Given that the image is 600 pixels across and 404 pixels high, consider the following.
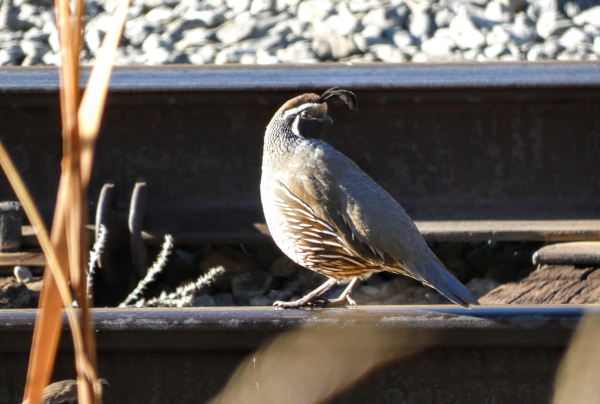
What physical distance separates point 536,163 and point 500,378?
6.95 ft

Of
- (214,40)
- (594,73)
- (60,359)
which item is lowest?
(214,40)

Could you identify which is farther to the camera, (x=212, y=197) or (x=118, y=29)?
(x=212, y=197)

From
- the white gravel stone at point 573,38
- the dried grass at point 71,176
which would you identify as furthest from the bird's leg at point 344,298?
the white gravel stone at point 573,38

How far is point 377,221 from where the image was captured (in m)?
2.89

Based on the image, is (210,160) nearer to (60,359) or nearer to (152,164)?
(152,164)

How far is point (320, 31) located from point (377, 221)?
430 cm

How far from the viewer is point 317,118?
3.23 metres

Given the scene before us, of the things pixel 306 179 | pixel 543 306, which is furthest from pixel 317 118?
pixel 543 306

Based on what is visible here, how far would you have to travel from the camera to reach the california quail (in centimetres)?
287

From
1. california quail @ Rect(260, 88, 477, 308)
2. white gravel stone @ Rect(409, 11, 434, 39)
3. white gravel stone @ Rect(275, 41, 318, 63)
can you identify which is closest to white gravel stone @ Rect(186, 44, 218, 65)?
white gravel stone @ Rect(275, 41, 318, 63)

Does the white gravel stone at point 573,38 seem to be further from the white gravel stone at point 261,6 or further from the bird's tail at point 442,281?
the bird's tail at point 442,281

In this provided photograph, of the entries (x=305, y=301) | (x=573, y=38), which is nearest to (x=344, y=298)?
(x=305, y=301)

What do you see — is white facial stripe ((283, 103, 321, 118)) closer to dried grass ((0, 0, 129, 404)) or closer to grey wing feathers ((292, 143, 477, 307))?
grey wing feathers ((292, 143, 477, 307))

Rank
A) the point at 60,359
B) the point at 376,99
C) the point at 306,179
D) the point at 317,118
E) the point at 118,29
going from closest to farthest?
1. the point at 118,29
2. the point at 60,359
3. the point at 306,179
4. the point at 317,118
5. the point at 376,99
